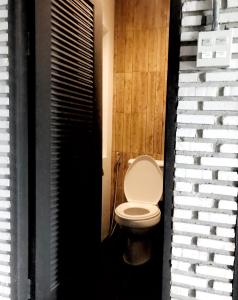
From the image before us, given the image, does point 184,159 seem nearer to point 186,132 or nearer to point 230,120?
point 186,132

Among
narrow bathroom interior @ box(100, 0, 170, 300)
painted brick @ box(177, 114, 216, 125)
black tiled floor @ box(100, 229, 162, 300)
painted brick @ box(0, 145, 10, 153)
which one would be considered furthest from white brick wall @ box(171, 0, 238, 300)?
narrow bathroom interior @ box(100, 0, 170, 300)

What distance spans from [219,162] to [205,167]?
0.06 meters

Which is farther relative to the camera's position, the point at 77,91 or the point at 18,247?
the point at 77,91

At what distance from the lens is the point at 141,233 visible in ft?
7.70

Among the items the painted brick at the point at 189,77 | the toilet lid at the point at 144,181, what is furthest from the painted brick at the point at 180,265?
the toilet lid at the point at 144,181

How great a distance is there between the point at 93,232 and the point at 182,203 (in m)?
1.07

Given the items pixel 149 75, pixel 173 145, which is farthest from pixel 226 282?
pixel 149 75

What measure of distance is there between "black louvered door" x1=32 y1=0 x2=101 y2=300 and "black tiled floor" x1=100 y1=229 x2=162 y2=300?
9.3 inches

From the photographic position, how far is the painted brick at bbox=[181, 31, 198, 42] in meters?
1.10

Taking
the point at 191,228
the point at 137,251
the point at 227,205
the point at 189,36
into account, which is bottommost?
the point at 137,251

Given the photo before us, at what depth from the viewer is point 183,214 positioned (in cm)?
116

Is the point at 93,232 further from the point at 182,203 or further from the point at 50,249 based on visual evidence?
the point at 182,203

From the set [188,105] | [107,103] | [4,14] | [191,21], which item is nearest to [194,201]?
[188,105]

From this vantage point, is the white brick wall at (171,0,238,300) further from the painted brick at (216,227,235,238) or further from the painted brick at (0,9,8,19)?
the painted brick at (0,9,8,19)
